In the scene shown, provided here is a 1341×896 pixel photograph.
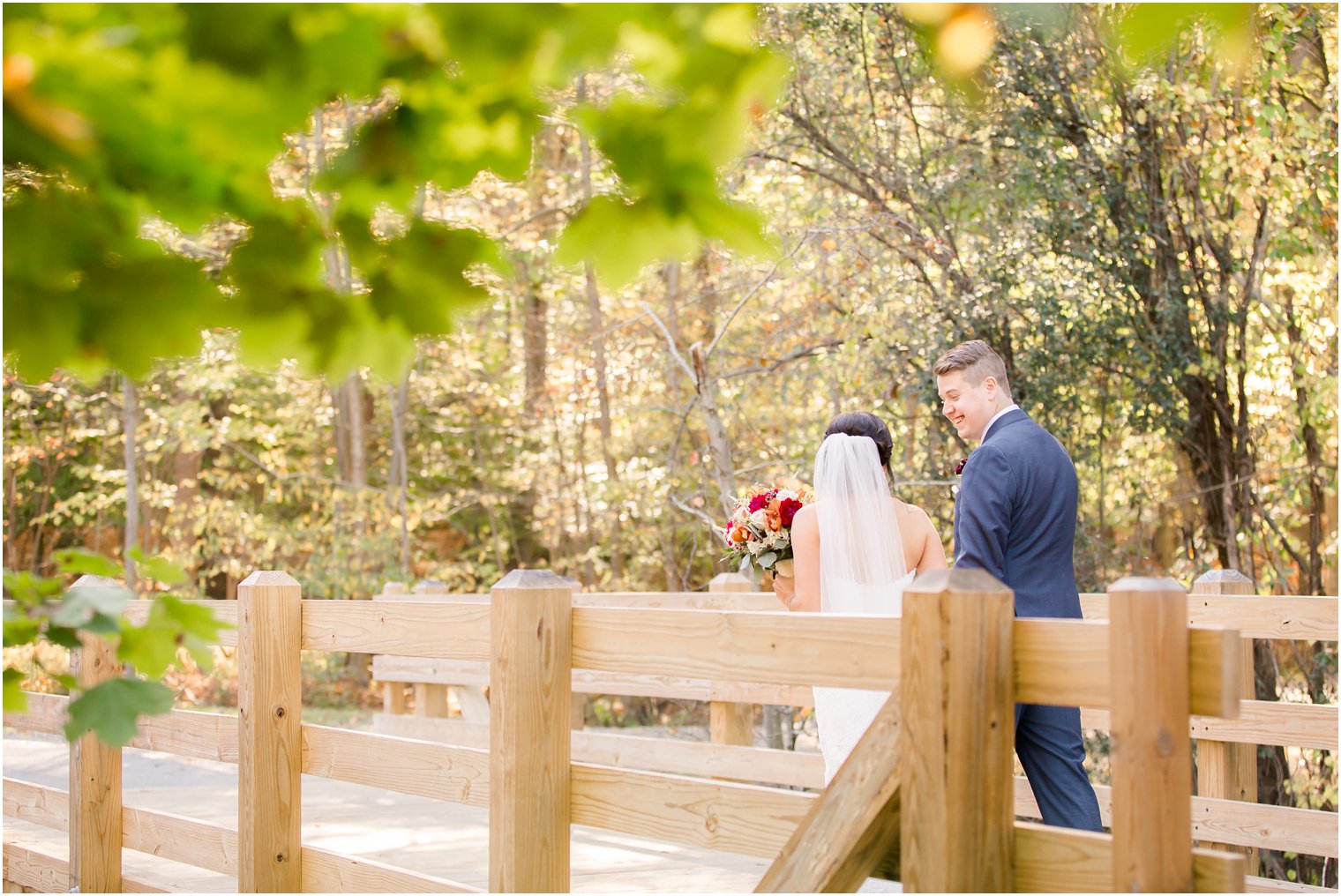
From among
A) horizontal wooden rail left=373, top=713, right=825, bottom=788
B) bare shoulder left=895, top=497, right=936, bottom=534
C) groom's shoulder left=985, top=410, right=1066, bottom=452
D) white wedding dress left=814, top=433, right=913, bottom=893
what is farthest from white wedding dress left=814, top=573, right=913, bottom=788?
horizontal wooden rail left=373, top=713, right=825, bottom=788

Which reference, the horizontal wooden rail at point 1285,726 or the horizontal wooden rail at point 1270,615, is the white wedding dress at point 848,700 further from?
the horizontal wooden rail at point 1285,726

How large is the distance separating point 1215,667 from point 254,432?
14202 millimetres

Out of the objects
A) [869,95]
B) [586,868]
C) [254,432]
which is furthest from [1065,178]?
[254,432]

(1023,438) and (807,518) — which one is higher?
(1023,438)

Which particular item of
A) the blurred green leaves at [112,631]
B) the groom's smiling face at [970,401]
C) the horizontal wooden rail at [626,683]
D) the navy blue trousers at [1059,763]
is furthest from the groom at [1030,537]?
the blurred green leaves at [112,631]

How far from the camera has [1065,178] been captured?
8531 mm

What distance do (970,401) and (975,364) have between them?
5.2 inches

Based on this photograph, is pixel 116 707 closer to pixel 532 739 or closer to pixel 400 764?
pixel 532 739

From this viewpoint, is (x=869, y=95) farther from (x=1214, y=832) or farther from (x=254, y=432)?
(x=254, y=432)

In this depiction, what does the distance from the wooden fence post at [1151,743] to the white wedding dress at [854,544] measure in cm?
225

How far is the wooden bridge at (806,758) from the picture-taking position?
198 cm

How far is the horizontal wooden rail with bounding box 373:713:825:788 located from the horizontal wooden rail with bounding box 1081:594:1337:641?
1.59m

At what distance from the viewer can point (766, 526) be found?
469 cm

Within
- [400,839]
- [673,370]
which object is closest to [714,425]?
[400,839]
